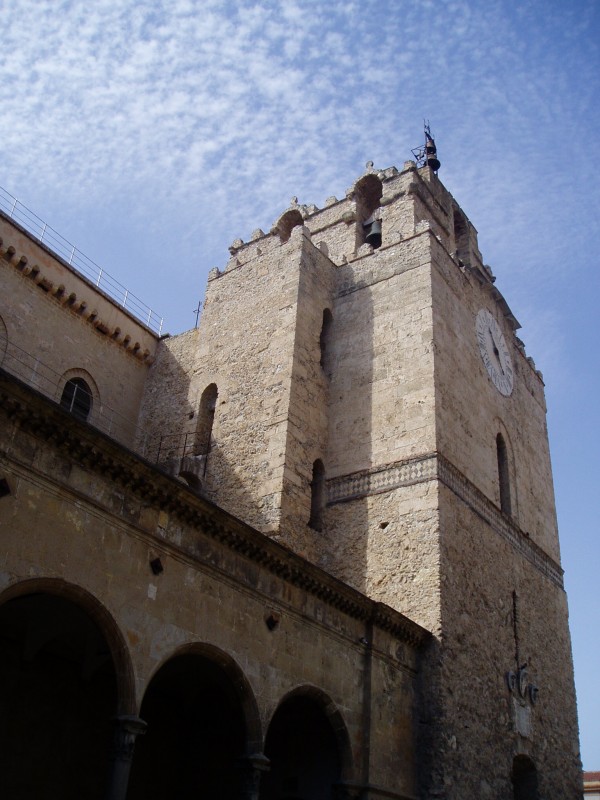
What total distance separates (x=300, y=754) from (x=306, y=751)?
0.37ft

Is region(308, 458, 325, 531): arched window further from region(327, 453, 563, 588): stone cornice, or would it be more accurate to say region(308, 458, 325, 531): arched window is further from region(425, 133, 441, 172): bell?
region(425, 133, 441, 172): bell

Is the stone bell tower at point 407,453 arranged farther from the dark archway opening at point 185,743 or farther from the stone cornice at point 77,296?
the dark archway opening at point 185,743

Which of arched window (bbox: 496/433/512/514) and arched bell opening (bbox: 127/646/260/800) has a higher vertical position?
arched window (bbox: 496/433/512/514)

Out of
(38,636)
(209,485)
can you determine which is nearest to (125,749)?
(38,636)

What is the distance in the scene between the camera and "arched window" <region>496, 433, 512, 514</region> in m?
17.8

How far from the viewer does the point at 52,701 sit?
11.4 metres

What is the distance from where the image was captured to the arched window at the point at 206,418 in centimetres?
1683

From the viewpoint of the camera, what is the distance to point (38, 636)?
10.9 meters

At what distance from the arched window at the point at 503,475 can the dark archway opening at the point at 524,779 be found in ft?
15.7

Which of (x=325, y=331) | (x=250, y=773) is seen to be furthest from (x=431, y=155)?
(x=250, y=773)

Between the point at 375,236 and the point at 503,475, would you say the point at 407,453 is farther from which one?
the point at 375,236

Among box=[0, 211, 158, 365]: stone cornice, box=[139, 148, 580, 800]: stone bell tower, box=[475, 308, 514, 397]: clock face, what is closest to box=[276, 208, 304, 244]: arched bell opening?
box=[139, 148, 580, 800]: stone bell tower

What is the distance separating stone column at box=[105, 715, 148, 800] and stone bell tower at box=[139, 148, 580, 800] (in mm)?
5756

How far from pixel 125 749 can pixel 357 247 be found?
13413 mm
